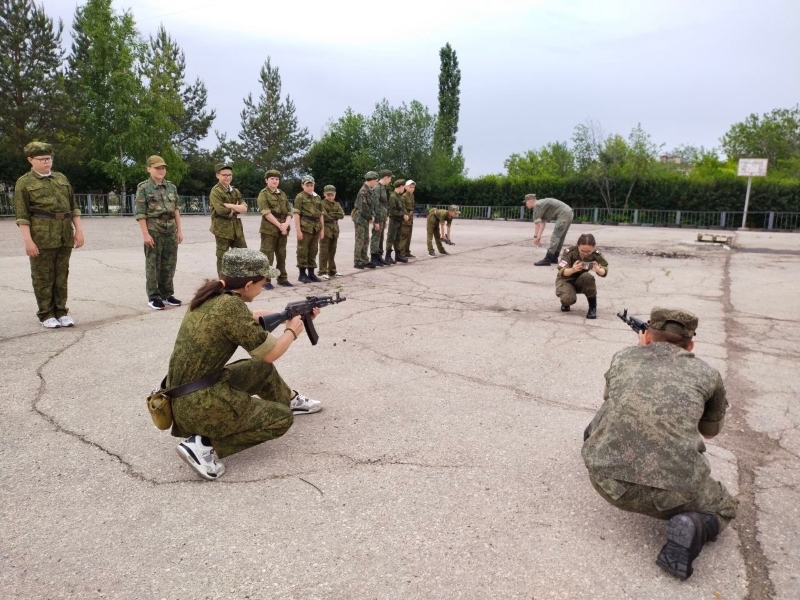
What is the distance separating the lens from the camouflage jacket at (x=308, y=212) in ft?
32.1

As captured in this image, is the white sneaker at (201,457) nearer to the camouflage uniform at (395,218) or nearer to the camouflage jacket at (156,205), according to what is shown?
the camouflage jacket at (156,205)

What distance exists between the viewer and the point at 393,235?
12.7 metres

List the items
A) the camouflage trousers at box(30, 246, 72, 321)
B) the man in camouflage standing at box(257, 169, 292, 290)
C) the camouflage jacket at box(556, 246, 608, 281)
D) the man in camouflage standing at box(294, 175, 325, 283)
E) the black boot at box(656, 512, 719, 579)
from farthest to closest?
1. the man in camouflage standing at box(294, 175, 325, 283)
2. the man in camouflage standing at box(257, 169, 292, 290)
3. the camouflage jacket at box(556, 246, 608, 281)
4. the camouflage trousers at box(30, 246, 72, 321)
5. the black boot at box(656, 512, 719, 579)

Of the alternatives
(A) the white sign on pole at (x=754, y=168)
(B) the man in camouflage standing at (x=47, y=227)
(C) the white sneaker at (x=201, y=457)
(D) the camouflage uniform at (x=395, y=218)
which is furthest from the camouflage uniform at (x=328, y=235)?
(A) the white sign on pole at (x=754, y=168)

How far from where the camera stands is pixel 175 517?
2863 millimetres

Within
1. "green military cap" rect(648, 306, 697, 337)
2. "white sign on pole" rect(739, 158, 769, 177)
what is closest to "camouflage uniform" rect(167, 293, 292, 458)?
"green military cap" rect(648, 306, 697, 337)

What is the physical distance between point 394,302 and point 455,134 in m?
47.7

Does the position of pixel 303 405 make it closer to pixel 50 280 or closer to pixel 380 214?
pixel 50 280


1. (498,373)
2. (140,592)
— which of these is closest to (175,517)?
(140,592)

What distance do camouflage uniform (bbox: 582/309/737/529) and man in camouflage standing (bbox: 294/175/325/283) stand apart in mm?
7613

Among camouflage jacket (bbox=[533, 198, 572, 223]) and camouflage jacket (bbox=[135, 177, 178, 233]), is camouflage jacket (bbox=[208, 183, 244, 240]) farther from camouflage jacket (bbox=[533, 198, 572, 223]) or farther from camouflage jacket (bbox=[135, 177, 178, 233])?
camouflage jacket (bbox=[533, 198, 572, 223])

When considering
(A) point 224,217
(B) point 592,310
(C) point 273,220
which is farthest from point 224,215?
(B) point 592,310

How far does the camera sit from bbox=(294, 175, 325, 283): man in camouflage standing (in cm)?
977

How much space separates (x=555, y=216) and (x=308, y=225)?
578 cm
